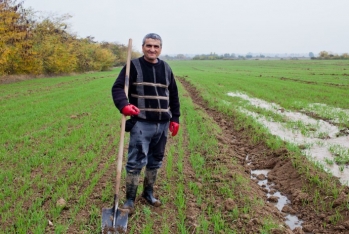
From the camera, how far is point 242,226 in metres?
3.65

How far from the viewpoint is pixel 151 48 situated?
139 inches

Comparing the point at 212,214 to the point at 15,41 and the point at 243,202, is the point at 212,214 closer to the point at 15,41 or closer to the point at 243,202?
the point at 243,202

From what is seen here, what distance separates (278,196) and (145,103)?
280cm

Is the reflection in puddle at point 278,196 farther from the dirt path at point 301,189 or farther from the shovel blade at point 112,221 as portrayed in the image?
the shovel blade at point 112,221

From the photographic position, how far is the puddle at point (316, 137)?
5613mm

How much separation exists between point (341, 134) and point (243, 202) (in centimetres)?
521

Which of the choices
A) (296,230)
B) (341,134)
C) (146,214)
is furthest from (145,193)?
(341,134)

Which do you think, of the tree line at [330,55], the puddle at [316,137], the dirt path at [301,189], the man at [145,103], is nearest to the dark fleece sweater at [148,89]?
the man at [145,103]

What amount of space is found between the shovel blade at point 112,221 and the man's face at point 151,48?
6.26ft

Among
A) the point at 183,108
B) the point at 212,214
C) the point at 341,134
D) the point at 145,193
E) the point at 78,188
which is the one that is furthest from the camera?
the point at 183,108

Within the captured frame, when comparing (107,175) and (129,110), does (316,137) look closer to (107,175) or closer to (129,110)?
(107,175)

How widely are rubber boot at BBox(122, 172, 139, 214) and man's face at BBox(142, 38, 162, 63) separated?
1.53 metres

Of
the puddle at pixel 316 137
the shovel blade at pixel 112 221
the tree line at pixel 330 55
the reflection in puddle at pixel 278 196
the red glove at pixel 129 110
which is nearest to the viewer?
the shovel blade at pixel 112 221

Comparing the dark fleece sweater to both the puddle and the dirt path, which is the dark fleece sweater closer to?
the dirt path
